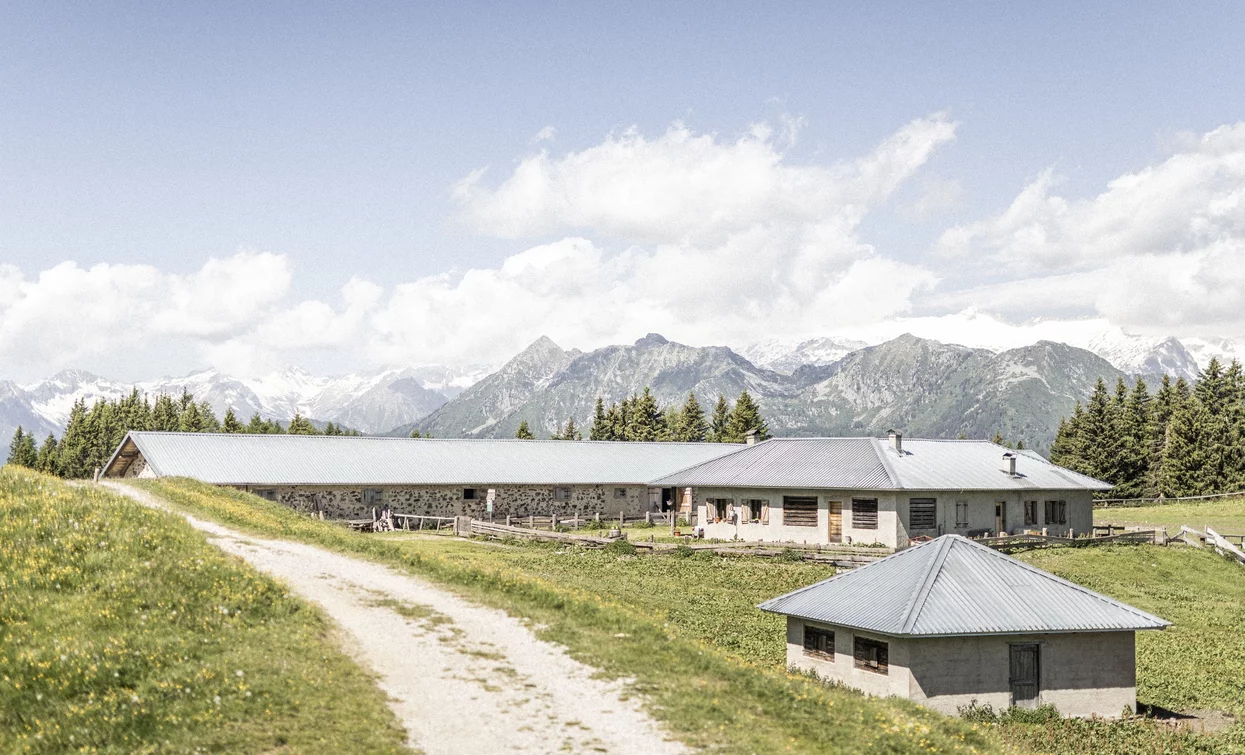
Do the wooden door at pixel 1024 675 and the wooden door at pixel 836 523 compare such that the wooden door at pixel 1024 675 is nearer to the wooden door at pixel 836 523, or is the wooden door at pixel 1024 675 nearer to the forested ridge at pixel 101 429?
the wooden door at pixel 836 523

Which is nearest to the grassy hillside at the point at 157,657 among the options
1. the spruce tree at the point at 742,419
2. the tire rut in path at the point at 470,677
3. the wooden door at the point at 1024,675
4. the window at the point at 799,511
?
the tire rut in path at the point at 470,677

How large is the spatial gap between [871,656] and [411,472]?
42.8m

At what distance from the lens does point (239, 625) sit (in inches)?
739

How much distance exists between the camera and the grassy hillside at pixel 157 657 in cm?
1448

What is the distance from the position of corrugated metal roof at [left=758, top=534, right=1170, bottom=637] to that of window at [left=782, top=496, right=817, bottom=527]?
27.6 meters

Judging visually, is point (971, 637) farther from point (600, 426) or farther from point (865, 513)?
point (600, 426)

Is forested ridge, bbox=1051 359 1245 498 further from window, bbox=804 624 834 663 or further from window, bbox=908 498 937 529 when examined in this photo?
window, bbox=804 624 834 663

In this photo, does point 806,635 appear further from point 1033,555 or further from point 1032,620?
point 1033,555

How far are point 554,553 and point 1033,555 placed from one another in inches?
1011

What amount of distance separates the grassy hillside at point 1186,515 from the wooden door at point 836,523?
2850 centimetres

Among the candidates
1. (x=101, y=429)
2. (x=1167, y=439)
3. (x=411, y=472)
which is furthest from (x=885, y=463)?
(x=101, y=429)

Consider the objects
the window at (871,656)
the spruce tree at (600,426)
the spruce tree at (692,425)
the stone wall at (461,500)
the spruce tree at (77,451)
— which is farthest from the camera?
the spruce tree at (600,426)

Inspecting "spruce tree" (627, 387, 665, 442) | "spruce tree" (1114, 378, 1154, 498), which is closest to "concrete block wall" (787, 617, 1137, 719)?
"spruce tree" (1114, 378, 1154, 498)

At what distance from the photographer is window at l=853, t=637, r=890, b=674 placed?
24606 millimetres
